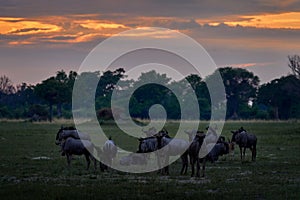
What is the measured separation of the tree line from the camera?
114 metres

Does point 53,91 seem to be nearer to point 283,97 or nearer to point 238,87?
point 283,97

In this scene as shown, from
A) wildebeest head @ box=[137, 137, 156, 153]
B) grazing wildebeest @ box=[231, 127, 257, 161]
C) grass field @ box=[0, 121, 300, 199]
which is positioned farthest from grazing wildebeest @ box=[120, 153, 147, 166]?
grazing wildebeest @ box=[231, 127, 257, 161]

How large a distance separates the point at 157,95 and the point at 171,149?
380 feet

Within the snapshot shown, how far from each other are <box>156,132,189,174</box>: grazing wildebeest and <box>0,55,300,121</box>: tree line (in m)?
72.5

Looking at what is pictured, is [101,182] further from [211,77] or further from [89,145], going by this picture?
[211,77]

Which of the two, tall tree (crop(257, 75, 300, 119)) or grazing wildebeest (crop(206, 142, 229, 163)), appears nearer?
grazing wildebeest (crop(206, 142, 229, 163))

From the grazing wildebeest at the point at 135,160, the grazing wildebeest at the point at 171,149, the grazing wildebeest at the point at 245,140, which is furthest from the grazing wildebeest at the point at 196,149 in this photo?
the grazing wildebeest at the point at 245,140

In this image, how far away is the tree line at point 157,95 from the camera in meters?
114

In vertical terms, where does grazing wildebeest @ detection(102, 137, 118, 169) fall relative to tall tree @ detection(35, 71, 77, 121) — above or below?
below

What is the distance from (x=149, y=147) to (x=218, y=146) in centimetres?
322

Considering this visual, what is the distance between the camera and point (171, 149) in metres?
28.4

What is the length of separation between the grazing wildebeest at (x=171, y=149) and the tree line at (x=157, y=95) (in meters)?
72.5

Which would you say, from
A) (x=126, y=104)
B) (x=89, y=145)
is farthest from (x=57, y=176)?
(x=126, y=104)

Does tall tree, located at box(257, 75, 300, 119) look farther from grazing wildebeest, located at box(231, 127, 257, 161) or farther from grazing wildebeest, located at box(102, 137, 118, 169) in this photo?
grazing wildebeest, located at box(102, 137, 118, 169)
